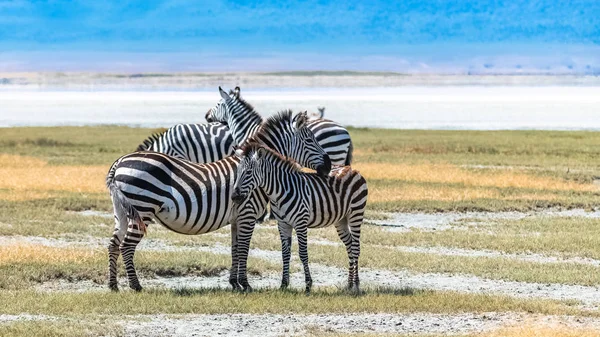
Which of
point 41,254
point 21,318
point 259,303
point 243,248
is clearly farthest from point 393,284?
point 41,254

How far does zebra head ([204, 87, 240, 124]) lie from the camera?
715 inches

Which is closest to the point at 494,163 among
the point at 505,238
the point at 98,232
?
the point at 505,238

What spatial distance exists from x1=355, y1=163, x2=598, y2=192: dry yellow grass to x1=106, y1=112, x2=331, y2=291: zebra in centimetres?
1419

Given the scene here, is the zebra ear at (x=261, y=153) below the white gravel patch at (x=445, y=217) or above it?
above

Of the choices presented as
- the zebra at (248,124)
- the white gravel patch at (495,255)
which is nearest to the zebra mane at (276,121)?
the zebra at (248,124)

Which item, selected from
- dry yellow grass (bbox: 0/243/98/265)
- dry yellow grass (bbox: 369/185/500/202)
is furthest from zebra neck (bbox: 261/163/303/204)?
dry yellow grass (bbox: 369/185/500/202)

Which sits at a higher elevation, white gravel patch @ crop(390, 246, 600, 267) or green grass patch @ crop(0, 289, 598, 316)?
white gravel patch @ crop(390, 246, 600, 267)

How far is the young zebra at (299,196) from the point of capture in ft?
44.6

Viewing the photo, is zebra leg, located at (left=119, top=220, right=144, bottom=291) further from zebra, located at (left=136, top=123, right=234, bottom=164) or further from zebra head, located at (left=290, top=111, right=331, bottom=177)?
zebra, located at (left=136, top=123, right=234, bottom=164)

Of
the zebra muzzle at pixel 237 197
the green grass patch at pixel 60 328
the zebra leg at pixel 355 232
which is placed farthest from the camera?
the zebra leg at pixel 355 232

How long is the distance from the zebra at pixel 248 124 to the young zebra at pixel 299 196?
3.34m

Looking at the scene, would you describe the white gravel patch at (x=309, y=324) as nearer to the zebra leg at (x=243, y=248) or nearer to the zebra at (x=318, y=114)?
the zebra leg at (x=243, y=248)

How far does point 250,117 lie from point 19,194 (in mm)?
8897

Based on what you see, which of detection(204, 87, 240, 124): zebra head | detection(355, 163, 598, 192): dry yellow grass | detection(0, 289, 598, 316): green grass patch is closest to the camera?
detection(0, 289, 598, 316): green grass patch
